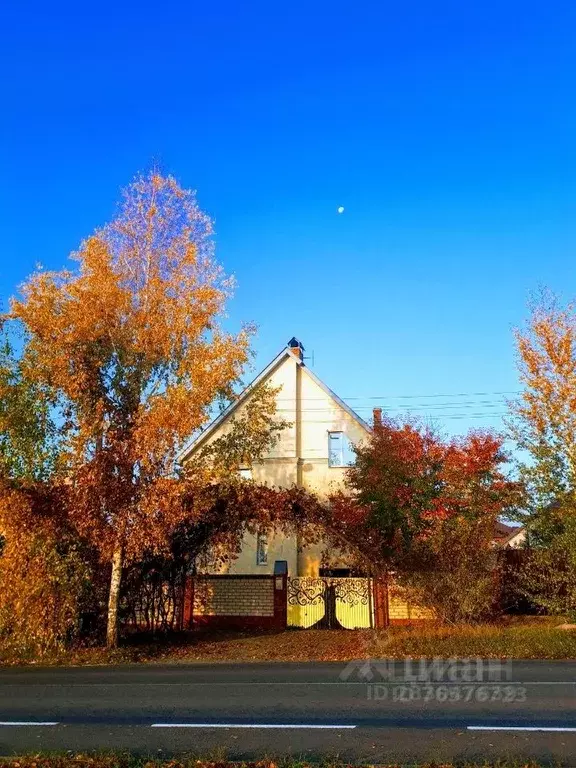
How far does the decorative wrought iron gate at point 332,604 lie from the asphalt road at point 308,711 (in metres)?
7.06

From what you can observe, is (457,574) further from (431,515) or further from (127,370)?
(127,370)

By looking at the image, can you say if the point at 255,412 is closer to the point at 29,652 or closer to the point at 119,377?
the point at 119,377

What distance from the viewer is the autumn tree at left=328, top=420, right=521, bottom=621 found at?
19.0 metres

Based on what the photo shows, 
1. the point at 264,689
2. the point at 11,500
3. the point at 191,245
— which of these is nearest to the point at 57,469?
the point at 11,500

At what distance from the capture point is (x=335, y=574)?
25.3m

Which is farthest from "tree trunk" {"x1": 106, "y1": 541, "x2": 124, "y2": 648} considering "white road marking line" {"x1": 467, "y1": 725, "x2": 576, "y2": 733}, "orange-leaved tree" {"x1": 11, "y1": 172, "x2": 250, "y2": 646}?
"white road marking line" {"x1": 467, "y1": 725, "x2": 576, "y2": 733}

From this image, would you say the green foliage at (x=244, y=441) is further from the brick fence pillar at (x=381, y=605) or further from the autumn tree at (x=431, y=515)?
the brick fence pillar at (x=381, y=605)

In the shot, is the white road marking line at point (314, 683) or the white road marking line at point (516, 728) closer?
the white road marking line at point (516, 728)

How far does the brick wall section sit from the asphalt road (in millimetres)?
7514

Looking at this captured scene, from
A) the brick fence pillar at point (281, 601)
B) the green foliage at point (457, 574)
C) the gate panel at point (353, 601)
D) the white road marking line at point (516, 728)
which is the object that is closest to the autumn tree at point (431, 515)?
the green foliage at point (457, 574)

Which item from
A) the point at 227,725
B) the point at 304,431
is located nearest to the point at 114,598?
the point at 227,725

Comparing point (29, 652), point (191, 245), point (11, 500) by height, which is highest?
point (191, 245)

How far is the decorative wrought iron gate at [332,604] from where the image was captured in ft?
68.1

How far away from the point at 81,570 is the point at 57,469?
8.19 ft
